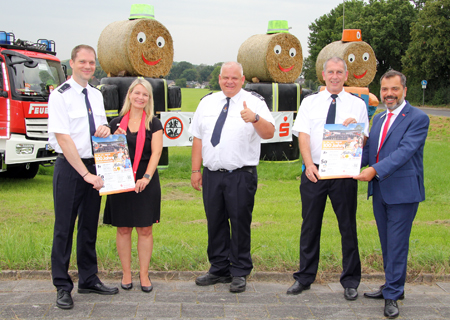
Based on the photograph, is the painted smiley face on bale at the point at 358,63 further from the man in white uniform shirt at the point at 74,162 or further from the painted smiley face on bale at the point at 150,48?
the man in white uniform shirt at the point at 74,162

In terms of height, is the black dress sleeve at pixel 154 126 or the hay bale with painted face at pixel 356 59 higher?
the hay bale with painted face at pixel 356 59

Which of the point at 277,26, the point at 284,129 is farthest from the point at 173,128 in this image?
the point at 277,26

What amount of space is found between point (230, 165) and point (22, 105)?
6.83m

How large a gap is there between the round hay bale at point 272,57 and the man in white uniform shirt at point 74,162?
7993 mm

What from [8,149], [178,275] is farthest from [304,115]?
[8,149]

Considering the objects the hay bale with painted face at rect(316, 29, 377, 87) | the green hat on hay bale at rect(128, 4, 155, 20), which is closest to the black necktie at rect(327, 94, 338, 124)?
the green hat on hay bale at rect(128, 4, 155, 20)

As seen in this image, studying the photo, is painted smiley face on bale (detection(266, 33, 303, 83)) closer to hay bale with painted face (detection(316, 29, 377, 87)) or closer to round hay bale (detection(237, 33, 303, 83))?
round hay bale (detection(237, 33, 303, 83))

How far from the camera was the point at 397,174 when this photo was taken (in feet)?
13.5

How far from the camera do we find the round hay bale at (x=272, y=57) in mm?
11789

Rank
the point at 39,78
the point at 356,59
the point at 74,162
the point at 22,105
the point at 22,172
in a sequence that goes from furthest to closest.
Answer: the point at 356,59 → the point at 22,172 → the point at 39,78 → the point at 22,105 → the point at 74,162

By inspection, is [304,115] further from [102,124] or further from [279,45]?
→ [279,45]

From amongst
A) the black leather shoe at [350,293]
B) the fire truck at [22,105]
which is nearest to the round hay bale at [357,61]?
the fire truck at [22,105]

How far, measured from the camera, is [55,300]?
409cm

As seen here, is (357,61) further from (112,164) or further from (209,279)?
(112,164)
